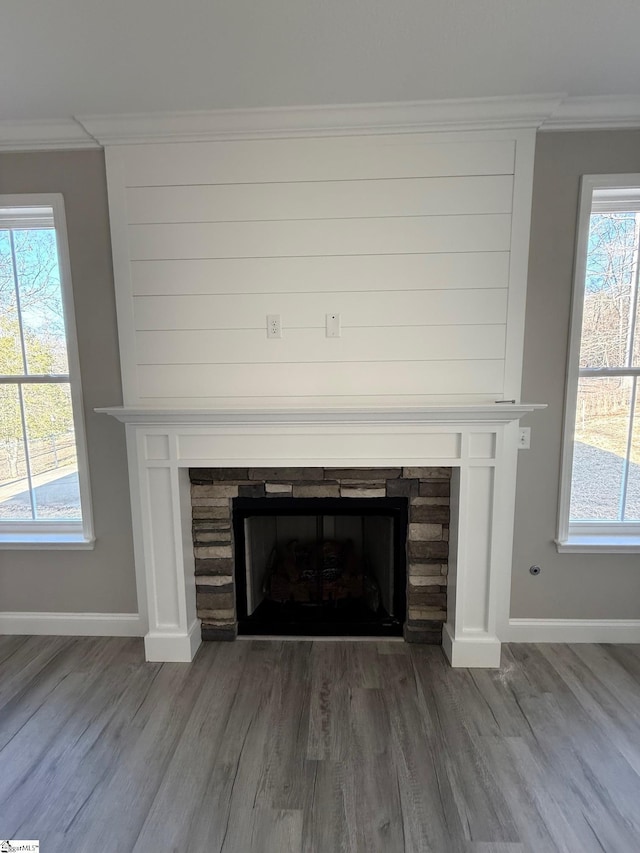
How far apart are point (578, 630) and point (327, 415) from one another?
1.73 m

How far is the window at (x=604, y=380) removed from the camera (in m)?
2.16

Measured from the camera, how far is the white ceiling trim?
1.93m

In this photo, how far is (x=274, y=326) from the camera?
214 cm

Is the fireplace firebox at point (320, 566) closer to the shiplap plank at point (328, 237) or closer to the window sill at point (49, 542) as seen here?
the window sill at point (49, 542)

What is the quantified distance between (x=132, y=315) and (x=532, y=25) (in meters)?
1.89

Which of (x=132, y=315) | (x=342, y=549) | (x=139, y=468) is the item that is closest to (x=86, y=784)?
(x=139, y=468)

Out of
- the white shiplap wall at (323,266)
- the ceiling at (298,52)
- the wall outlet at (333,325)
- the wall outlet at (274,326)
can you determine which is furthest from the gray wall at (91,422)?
the wall outlet at (333,325)

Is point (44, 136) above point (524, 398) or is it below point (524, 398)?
above

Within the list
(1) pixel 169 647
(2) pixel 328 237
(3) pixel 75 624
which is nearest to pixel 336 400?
(2) pixel 328 237

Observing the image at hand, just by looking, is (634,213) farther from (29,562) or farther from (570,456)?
(29,562)

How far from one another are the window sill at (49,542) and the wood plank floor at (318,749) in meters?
0.51

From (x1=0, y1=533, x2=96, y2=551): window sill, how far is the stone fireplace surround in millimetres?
599

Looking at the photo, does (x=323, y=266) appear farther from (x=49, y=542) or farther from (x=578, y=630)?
(x=578, y=630)

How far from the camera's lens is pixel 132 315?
86.0 inches
